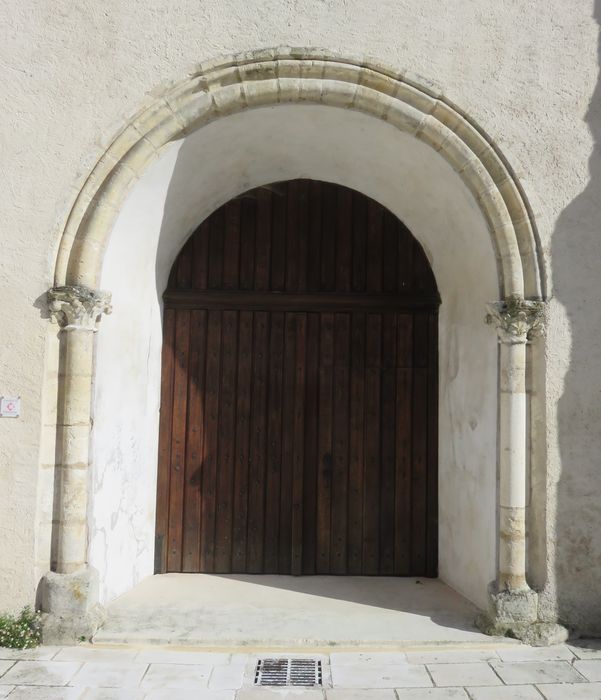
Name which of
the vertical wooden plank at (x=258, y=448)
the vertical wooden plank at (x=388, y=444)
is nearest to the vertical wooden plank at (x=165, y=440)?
the vertical wooden plank at (x=258, y=448)

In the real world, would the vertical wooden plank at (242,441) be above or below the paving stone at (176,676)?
above

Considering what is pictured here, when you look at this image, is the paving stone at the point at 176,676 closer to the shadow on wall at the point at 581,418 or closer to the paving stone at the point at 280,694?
the paving stone at the point at 280,694

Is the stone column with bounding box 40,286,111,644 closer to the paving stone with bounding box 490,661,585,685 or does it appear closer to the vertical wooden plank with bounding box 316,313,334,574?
the vertical wooden plank with bounding box 316,313,334,574

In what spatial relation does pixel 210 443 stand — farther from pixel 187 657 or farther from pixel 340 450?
pixel 187 657

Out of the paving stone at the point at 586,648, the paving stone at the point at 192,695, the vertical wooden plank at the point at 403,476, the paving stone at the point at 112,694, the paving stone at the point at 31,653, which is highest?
the vertical wooden plank at the point at 403,476

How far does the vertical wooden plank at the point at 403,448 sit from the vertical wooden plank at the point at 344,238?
1.91 feet

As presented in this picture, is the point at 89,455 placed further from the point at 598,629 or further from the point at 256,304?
the point at 598,629

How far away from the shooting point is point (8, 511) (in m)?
3.94

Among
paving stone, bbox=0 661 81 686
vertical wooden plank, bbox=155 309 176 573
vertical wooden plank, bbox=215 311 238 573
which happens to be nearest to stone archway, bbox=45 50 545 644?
paving stone, bbox=0 661 81 686

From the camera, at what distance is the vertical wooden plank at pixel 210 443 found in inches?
204

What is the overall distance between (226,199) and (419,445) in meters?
2.70

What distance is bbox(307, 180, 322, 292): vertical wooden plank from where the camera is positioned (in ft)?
17.7

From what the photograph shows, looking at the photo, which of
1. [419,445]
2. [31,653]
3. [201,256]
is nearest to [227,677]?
[31,653]

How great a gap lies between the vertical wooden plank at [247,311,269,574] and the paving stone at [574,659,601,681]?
2504 mm
